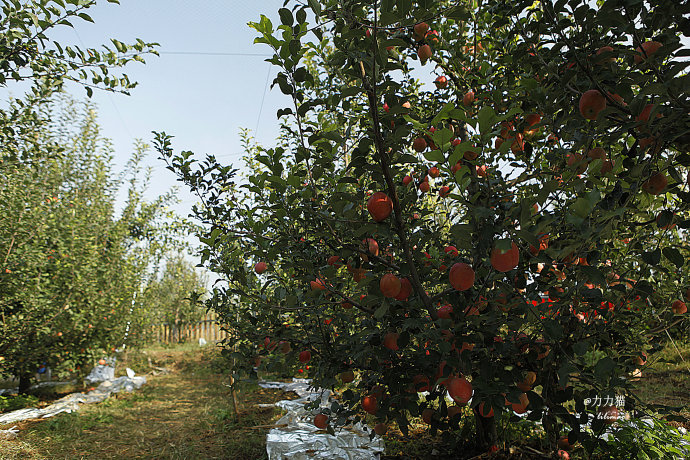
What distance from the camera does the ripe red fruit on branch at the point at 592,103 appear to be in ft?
3.48

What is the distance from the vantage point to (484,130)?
907mm

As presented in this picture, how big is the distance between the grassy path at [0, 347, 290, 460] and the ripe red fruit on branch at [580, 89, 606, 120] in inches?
104

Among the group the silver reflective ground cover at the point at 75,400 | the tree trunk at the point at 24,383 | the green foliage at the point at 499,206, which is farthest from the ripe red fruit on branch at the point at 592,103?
the tree trunk at the point at 24,383

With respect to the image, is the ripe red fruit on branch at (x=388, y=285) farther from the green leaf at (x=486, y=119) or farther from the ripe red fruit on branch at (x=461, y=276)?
the green leaf at (x=486, y=119)

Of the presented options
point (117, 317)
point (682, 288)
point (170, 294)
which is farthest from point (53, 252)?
point (170, 294)

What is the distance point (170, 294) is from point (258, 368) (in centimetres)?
1261

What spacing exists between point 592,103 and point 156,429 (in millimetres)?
4655

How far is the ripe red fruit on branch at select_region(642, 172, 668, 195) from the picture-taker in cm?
111

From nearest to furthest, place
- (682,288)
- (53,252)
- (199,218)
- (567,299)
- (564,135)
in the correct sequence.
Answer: (567,299)
(564,135)
(682,288)
(199,218)
(53,252)

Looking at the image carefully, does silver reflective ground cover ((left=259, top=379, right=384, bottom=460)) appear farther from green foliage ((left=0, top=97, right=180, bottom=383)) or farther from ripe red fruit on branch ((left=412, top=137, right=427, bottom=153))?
green foliage ((left=0, top=97, right=180, bottom=383))

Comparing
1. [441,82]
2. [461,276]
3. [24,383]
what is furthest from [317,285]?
[24,383]

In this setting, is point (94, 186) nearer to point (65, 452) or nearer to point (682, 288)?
point (65, 452)

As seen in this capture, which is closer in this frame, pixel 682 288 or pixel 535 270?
pixel 535 270

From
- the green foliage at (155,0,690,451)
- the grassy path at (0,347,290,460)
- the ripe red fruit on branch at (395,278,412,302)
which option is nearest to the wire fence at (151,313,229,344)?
the grassy path at (0,347,290,460)
